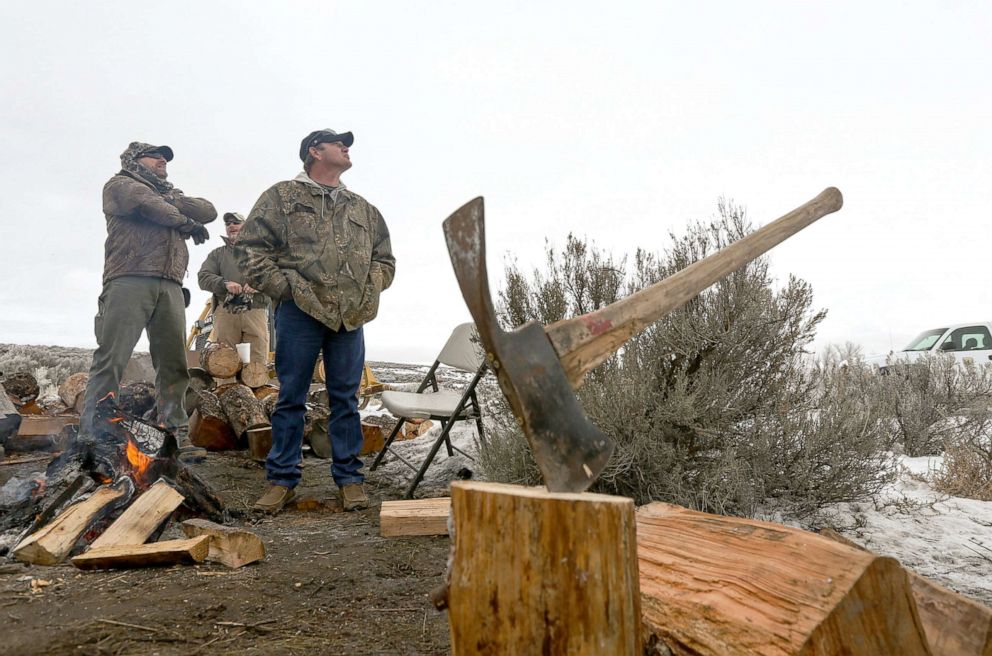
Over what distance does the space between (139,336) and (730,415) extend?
4.32m

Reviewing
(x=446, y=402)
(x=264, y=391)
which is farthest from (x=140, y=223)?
(x=446, y=402)

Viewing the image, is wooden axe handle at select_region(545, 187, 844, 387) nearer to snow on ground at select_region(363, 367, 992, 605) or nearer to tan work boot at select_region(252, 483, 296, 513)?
snow on ground at select_region(363, 367, 992, 605)

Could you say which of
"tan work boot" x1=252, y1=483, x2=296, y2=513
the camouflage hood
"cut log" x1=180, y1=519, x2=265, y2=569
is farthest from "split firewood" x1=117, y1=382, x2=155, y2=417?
"cut log" x1=180, y1=519, x2=265, y2=569

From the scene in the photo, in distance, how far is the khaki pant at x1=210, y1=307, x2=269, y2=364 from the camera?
21.7 ft

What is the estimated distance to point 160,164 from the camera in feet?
15.6

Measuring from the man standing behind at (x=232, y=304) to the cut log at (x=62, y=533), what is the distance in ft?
11.5

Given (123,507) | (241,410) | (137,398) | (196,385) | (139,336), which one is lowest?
(123,507)

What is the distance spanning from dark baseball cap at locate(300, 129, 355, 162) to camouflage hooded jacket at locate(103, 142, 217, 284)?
4.86 ft

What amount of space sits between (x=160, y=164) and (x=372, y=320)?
8.33 feet

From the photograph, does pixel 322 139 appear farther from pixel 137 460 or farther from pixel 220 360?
pixel 220 360

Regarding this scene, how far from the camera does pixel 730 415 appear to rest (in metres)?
3.37

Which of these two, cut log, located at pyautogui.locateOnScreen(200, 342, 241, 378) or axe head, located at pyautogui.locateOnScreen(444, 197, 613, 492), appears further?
cut log, located at pyautogui.locateOnScreen(200, 342, 241, 378)

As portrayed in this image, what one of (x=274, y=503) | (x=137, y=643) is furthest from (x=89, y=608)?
(x=274, y=503)

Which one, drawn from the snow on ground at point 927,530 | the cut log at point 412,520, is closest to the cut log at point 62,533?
the cut log at point 412,520
